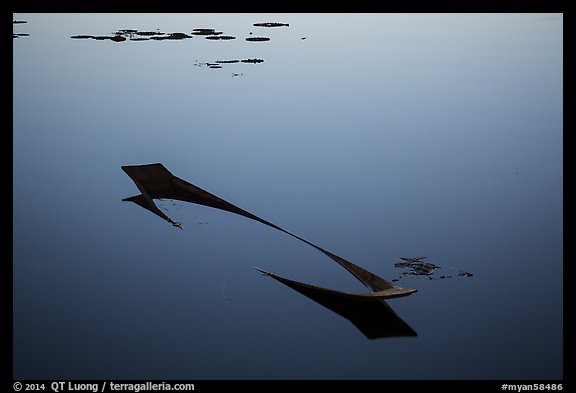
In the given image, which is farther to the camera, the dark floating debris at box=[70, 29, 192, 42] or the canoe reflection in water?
the dark floating debris at box=[70, 29, 192, 42]

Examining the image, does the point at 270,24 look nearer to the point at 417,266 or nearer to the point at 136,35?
the point at 136,35

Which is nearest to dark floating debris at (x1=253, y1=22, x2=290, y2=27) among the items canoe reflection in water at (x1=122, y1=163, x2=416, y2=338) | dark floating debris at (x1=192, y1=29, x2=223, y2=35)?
dark floating debris at (x1=192, y1=29, x2=223, y2=35)

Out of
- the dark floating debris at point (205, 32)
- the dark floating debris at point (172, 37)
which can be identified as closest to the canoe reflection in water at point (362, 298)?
the dark floating debris at point (172, 37)

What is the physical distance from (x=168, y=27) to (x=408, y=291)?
5.90 meters

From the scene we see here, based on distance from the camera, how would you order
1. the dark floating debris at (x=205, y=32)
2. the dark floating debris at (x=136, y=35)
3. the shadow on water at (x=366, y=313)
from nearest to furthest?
the shadow on water at (x=366, y=313), the dark floating debris at (x=136, y=35), the dark floating debris at (x=205, y=32)

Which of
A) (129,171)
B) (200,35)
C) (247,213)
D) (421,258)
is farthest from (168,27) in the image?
(421,258)

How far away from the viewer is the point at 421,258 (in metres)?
3.48

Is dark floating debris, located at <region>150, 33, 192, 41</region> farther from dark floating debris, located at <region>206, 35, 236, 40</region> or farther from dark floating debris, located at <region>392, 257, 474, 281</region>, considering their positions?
dark floating debris, located at <region>392, 257, 474, 281</region>

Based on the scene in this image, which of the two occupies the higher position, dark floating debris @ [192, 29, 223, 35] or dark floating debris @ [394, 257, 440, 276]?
dark floating debris @ [192, 29, 223, 35]

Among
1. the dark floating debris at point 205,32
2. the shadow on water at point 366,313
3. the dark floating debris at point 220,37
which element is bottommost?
the shadow on water at point 366,313

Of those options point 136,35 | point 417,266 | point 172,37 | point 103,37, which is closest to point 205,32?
point 172,37

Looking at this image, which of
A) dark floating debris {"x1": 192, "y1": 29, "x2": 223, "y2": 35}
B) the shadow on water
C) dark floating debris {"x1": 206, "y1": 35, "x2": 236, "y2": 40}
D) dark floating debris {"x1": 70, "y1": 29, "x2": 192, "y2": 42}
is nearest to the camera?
the shadow on water

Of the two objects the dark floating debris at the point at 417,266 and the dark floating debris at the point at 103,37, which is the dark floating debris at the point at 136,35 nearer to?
the dark floating debris at the point at 103,37

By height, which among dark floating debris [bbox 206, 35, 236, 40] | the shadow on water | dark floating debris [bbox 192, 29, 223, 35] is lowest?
the shadow on water
